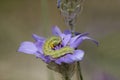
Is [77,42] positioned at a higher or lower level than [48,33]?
lower

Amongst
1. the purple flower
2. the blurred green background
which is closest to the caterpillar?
the purple flower

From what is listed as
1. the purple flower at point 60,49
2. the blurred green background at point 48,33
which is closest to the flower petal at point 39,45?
the purple flower at point 60,49

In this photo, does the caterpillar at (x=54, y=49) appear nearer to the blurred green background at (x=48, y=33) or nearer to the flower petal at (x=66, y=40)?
the flower petal at (x=66, y=40)

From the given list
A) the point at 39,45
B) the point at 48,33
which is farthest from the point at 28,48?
the point at 48,33

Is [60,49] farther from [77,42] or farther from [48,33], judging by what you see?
[48,33]

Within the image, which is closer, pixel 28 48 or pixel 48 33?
pixel 28 48

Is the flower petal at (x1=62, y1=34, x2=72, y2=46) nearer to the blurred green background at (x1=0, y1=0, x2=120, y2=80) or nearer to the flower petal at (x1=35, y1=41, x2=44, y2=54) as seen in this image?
the flower petal at (x1=35, y1=41, x2=44, y2=54)
